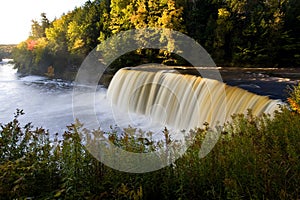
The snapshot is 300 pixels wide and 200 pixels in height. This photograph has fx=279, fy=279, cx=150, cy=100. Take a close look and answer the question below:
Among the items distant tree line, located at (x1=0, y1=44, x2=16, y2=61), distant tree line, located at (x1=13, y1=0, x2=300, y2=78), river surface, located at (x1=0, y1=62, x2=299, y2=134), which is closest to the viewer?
river surface, located at (x1=0, y1=62, x2=299, y2=134)

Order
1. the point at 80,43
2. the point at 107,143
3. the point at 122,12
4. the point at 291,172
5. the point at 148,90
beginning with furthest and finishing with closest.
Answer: the point at 80,43 → the point at 122,12 → the point at 148,90 → the point at 107,143 → the point at 291,172

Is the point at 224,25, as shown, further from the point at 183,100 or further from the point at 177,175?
the point at 177,175

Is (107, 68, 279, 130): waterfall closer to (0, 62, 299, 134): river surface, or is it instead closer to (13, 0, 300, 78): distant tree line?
(0, 62, 299, 134): river surface

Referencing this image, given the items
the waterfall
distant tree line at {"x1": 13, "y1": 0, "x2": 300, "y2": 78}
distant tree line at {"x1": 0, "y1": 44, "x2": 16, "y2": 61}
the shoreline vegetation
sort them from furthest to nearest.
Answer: distant tree line at {"x1": 0, "y1": 44, "x2": 16, "y2": 61}
distant tree line at {"x1": 13, "y1": 0, "x2": 300, "y2": 78}
the waterfall
the shoreline vegetation

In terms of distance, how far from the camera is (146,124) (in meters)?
11.4

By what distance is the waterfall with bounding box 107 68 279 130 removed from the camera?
851 centimetres

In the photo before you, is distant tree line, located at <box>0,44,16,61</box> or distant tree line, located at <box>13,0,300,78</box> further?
distant tree line, located at <box>0,44,16,61</box>

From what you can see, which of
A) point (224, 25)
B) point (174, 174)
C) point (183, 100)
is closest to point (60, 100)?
point (183, 100)

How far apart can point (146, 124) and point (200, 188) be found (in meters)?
8.33

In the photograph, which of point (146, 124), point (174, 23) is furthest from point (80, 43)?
point (146, 124)

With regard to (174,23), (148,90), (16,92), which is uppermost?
(174,23)

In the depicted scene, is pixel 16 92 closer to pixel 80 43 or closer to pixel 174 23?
pixel 80 43

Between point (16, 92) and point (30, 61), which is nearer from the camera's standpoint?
point (16, 92)

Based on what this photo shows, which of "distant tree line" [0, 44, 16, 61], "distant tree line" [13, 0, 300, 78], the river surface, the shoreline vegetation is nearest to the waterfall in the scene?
the river surface
